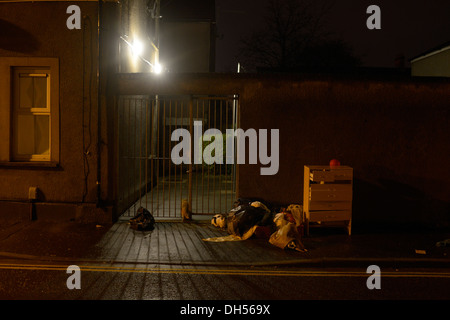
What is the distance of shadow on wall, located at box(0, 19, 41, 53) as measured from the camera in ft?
30.0

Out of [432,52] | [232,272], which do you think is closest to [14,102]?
[232,272]

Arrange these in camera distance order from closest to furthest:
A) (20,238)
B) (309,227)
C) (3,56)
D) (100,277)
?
1. (100,277)
2. (20,238)
3. (309,227)
4. (3,56)

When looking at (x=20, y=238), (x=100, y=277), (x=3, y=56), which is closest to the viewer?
(x=100, y=277)

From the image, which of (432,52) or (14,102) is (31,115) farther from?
(432,52)

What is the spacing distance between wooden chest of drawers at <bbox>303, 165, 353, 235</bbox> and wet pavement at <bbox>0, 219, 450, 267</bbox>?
0.43 m

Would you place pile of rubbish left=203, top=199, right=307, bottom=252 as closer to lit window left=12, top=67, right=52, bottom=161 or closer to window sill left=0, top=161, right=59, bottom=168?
window sill left=0, top=161, right=59, bottom=168

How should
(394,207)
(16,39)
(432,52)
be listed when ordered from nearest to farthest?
(16,39), (394,207), (432,52)

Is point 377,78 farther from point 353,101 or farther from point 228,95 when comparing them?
point 228,95

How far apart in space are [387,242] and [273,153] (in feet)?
9.82

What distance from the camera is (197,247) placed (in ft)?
24.5

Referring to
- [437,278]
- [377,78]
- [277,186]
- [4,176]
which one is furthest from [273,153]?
[4,176]

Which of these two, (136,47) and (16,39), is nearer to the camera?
(16,39)

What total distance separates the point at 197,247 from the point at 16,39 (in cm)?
616
